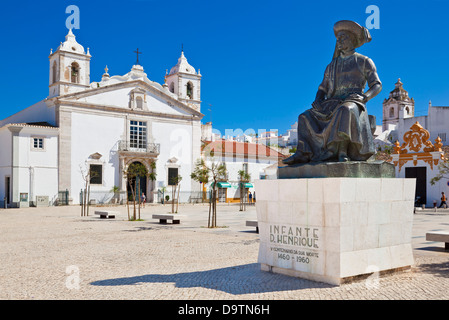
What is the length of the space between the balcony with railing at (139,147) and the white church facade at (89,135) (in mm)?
79

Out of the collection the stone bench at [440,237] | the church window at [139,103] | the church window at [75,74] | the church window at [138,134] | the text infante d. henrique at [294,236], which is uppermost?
the church window at [75,74]

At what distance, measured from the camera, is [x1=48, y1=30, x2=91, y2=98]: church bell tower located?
34906 millimetres

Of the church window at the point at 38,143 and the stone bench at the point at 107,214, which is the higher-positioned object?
the church window at the point at 38,143

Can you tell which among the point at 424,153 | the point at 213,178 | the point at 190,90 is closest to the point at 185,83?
the point at 190,90

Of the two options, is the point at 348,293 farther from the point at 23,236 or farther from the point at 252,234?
the point at 23,236

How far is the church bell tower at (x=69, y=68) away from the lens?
115 ft

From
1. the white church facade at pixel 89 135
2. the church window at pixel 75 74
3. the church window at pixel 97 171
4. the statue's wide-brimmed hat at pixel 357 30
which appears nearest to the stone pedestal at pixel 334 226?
the statue's wide-brimmed hat at pixel 357 30

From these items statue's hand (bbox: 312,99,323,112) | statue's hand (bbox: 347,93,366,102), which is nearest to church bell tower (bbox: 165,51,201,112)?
statue's hand (bbox: 312,99,323,112)

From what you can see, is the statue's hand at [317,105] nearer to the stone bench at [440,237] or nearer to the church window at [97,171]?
the stone bench at [440,237]

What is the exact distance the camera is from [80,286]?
6.09 metres

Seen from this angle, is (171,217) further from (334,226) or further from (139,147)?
(139,147)

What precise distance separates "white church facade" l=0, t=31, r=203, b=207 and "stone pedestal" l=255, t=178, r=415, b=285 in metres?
28.3
